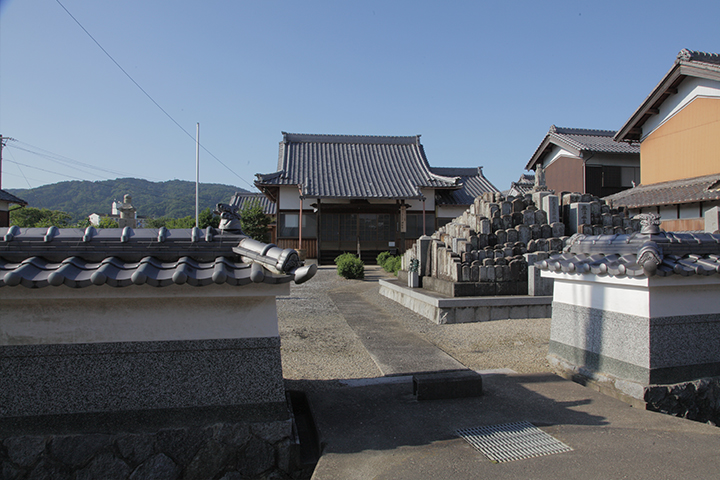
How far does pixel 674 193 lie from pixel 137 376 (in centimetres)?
1531

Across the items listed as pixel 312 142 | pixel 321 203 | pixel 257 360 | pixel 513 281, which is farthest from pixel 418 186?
pixel 257 360

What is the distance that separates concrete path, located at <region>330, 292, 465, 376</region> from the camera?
5531 mm

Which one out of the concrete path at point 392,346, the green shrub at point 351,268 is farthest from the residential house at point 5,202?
the concrete path at point 392,346

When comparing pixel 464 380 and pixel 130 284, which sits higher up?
pixel 130 284

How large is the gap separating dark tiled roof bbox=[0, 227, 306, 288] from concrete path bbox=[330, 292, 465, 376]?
2868 millimetres

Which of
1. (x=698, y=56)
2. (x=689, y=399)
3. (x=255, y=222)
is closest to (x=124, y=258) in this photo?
(x=689, y=399)

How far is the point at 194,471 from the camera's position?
10.1 ft

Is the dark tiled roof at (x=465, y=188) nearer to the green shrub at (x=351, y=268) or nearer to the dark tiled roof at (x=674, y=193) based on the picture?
the dark tiled roof at (x=674, y=193)

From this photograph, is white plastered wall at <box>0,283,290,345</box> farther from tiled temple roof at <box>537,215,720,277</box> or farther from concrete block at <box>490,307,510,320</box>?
concrete block at <box>490,307,510,320</box>

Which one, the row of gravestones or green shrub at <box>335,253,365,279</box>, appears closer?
the row of gravestones

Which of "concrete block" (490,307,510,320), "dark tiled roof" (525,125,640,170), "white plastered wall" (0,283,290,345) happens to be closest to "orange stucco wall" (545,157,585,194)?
"dark tiled roof" (525,125,640,170)

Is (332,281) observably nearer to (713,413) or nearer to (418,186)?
(418,186)

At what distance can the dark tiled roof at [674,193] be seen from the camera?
38.4 feet

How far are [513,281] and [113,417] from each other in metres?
8.01
